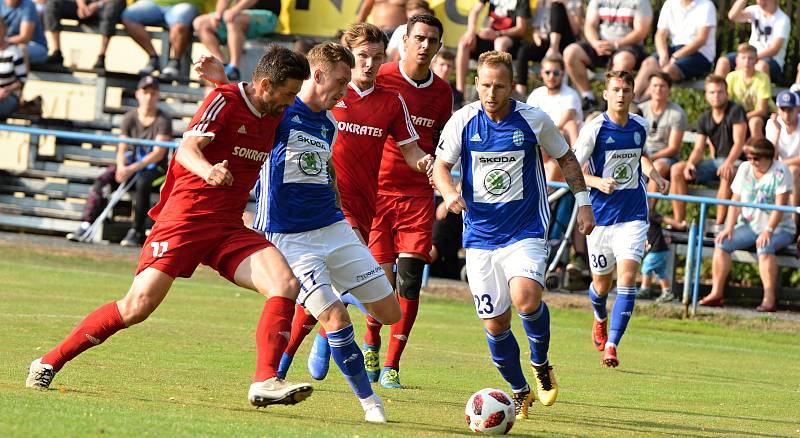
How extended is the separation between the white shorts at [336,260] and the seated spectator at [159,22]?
14.1 metres

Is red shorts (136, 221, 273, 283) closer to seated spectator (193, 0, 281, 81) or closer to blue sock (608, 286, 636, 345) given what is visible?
blue sock (608, 286, 636, 345)

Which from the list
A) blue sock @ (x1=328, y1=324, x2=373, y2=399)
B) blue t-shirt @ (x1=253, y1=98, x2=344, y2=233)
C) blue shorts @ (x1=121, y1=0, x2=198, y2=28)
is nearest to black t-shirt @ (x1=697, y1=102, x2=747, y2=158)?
blue shorts @ (x1=121, y1=0, x2=198, y2=28)

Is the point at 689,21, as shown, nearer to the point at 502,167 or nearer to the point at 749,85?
the point at 749,85

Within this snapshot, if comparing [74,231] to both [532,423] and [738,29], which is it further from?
[532,423]

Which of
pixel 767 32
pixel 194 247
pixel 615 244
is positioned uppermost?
pixel 767 32

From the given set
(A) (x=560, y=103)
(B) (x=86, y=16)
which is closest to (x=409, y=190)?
(A) (x=560, y=103)

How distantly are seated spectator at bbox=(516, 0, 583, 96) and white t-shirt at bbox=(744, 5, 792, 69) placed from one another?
2522 millimetres

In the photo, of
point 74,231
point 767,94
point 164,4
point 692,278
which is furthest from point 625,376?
point 164,4

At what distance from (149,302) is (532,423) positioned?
245 centimetres

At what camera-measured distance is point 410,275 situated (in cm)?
1077

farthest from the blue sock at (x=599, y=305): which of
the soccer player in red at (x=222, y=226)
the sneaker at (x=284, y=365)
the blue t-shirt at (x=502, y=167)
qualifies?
the soccer player in red at (x=222, y=226)

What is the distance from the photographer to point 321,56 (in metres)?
8.26

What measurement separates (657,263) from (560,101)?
2.56 m

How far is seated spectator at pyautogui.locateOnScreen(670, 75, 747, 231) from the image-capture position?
1799 cm
